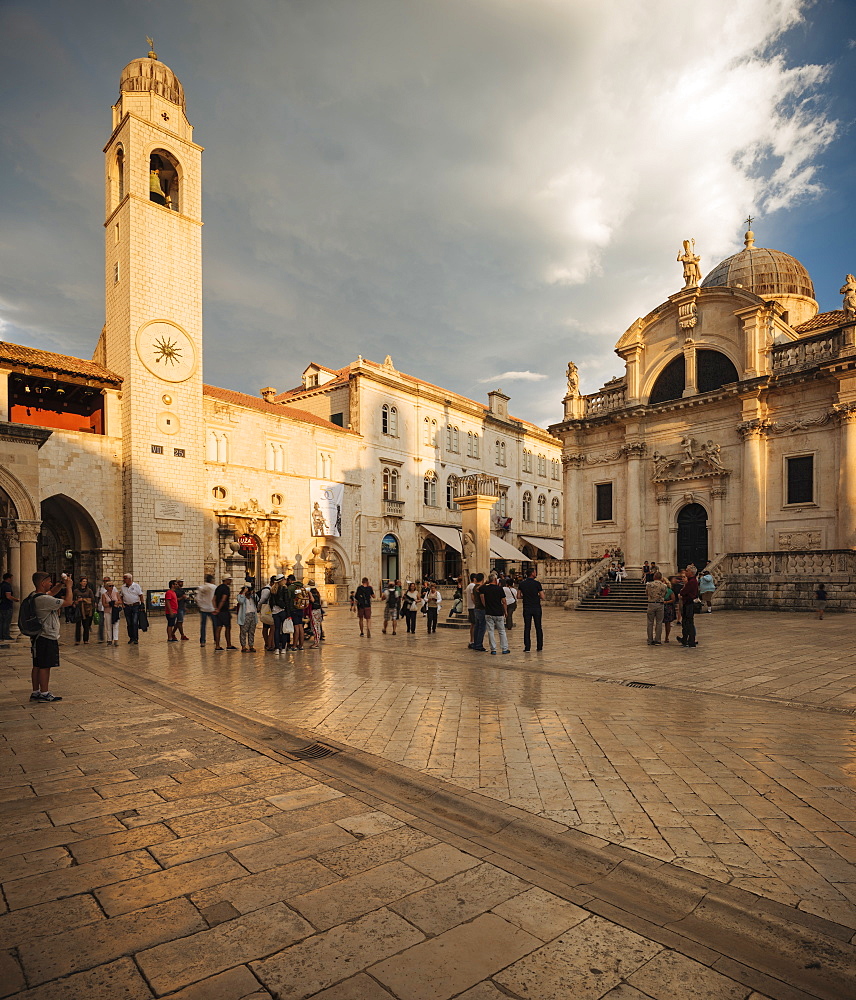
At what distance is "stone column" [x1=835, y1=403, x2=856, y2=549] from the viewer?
2273 centimetres

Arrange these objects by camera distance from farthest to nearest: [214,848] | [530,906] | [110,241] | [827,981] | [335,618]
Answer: [110,241]
[335,618]
[214,848]
[530,906]
[827,981]

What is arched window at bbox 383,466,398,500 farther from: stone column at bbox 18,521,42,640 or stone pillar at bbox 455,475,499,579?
stone column at bbox 18,521,42,640

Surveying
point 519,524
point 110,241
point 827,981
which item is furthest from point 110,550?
point 519,524

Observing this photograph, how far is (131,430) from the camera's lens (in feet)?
85.3

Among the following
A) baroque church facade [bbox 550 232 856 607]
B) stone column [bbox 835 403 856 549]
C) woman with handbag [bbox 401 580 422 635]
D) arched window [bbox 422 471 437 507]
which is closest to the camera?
woman with handbag [bbox 401 580 422 635]

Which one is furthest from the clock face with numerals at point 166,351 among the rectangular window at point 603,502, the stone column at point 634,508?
the stone column at point 634,508

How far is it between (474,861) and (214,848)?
163 centimetres

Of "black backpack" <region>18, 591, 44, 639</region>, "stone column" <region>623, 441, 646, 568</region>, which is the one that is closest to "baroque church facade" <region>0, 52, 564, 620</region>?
"black backpack" <region>18, 591, 44, 639</region>

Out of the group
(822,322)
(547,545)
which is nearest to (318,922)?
(822,322)

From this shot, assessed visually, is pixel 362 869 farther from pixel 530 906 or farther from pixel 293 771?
pixel 293 771

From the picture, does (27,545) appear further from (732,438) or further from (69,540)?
(732,438)

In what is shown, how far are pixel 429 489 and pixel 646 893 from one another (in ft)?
126

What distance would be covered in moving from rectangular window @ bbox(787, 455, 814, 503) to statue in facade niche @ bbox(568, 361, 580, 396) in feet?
37.0

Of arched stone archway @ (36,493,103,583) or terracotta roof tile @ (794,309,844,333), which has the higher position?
terracotta roof tile @ (794,309,844,333)
